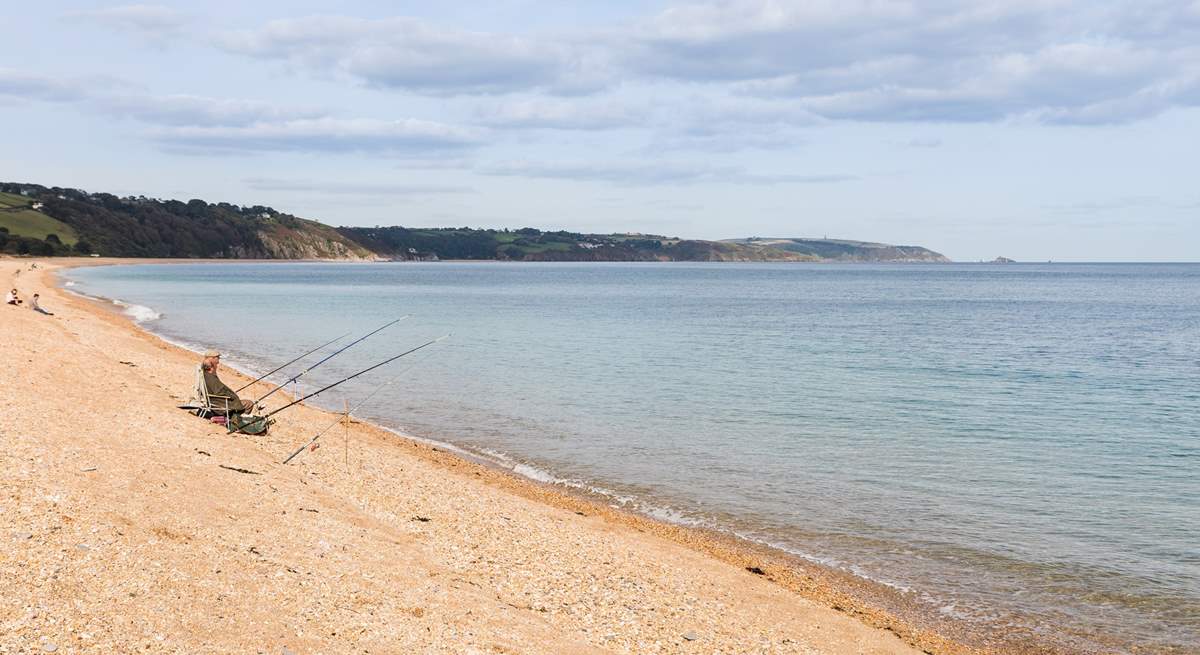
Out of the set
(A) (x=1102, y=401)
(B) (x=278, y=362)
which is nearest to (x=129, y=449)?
(B) (x=278, y=362)

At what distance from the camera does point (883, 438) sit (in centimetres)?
2069

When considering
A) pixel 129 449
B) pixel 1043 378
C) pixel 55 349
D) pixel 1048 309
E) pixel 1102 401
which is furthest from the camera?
pixel 1048 309

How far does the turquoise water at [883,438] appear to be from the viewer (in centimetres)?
1200

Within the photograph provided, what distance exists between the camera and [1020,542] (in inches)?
520

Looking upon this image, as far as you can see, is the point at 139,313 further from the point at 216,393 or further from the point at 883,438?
the point at 883,438

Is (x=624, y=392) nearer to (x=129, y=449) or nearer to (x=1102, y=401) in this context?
(x=1102, y=401)

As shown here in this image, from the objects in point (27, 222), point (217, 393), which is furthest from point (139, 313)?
point (27, 222)

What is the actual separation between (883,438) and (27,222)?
17382cm

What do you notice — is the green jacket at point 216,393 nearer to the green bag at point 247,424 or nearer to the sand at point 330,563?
the green bag at point 247,424

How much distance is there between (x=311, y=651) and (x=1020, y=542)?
1047cm

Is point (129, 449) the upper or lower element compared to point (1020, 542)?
upper

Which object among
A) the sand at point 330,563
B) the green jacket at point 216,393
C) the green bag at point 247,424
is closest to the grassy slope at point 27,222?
the green jacket at point 216,393

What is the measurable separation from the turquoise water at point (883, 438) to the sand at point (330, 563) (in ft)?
6.23

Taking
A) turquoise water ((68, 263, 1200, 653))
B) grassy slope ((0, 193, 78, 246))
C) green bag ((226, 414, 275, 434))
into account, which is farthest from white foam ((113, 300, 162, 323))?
grassy slope ((0, 193, 78, 246))
